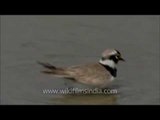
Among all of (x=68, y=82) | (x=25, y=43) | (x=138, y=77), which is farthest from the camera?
(x=25, y=43)

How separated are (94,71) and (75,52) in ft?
4.89

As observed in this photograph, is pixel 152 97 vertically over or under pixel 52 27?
under

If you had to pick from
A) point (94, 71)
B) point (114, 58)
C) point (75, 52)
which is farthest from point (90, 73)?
point (75, 52)

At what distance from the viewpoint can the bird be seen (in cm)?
1064

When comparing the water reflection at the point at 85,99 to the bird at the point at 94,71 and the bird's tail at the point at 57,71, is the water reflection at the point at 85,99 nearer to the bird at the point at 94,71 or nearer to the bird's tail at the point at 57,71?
the bird at the point at 94,71

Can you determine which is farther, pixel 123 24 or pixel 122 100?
→ pixel 123 24

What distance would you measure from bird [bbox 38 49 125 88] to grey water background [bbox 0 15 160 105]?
19 centimetres

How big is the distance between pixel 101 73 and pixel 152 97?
85cm

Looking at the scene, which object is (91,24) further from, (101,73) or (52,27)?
(101,73)

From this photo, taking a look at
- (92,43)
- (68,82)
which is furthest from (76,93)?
(92,43)

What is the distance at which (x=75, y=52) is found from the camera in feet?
40.4

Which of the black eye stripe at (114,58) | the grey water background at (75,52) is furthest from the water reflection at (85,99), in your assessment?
the black eye stripe at (114,58)

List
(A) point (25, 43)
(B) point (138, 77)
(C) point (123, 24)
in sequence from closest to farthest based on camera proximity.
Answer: (B) point (138, 77) → (A) point (25, 43) → (C) point (123, 24)

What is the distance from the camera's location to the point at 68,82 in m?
10.8
